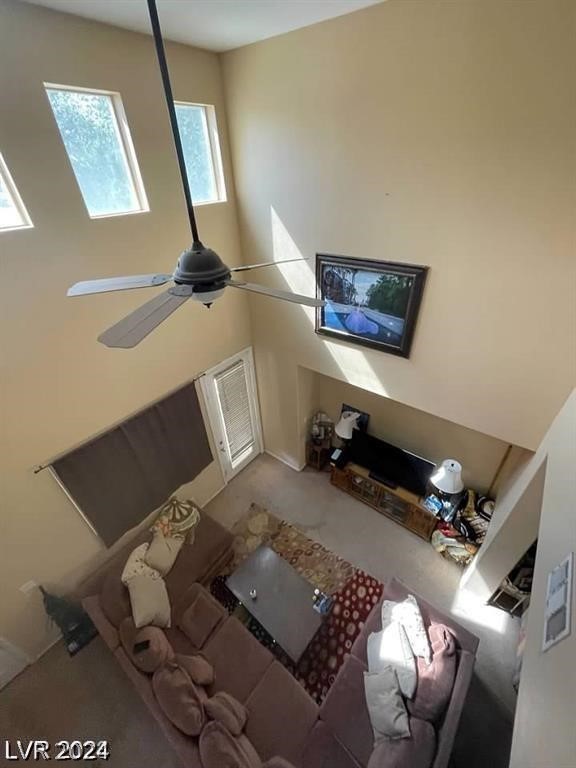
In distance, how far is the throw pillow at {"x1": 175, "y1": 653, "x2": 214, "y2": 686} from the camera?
8.86 ft

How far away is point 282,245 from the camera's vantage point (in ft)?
11.3

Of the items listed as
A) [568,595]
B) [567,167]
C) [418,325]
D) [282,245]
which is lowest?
[568,595]

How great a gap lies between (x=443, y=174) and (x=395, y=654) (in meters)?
3.62

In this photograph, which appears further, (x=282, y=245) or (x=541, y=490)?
(x=282, y=245)

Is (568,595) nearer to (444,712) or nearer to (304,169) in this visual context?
(444,712)

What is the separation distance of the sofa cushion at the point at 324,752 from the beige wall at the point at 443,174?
8.93 feet

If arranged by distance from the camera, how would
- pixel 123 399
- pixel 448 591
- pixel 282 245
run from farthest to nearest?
pixel 448 591 < pixel 282 245 < pixel 123 399

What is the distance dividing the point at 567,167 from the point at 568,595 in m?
2.30

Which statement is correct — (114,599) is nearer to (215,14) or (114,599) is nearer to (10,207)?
(10,207)

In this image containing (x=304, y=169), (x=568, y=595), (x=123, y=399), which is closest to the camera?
(x=568, y=595)

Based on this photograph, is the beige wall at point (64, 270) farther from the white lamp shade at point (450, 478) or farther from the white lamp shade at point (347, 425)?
the white lamp shade at point (450, 478)

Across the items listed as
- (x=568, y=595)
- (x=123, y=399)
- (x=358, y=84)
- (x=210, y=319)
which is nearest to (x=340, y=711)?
(x=568, y=595)

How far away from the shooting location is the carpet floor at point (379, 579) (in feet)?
8.95

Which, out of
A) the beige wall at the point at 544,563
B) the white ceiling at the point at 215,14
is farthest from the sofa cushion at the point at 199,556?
the white ceiling at the point at 215,14
